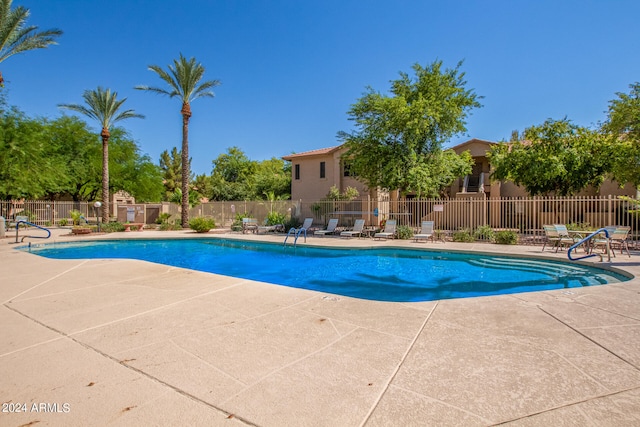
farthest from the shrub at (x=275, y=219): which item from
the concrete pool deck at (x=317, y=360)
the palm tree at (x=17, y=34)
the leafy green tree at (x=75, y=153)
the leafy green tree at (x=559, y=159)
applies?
the leafy green tree at (x=75, y=153)

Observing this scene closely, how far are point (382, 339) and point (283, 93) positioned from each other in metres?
24.3

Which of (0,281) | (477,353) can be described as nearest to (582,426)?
(477,353)

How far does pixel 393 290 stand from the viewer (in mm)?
7828

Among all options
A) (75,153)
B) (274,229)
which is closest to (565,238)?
(274,229)

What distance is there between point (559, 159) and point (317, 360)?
18432 mm

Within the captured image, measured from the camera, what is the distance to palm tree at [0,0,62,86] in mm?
15705

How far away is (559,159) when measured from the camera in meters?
16.5

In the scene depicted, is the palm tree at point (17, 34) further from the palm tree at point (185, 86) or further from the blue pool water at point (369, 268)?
the blue pool water at point (369, 268)

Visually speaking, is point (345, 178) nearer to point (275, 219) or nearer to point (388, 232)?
point (275, 219)

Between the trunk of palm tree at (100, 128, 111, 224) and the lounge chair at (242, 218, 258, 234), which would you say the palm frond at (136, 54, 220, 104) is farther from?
the lounge chair at (242, 218, 258, 234)

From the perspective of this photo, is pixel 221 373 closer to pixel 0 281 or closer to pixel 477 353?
pixel 477 353

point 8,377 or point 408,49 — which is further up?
point 408,49

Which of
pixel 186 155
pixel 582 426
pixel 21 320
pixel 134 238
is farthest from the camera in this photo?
pixel 186 155

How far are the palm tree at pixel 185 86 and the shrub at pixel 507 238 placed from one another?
19070mm
